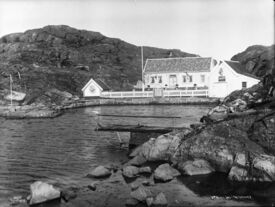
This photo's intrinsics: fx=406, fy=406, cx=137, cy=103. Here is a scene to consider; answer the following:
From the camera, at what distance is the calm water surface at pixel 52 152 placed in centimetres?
2406

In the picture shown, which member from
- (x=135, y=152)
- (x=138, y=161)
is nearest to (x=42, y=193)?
(x=138, y=161)

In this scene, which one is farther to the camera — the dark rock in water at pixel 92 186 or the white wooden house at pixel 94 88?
the white wooden house at pixel 94 88

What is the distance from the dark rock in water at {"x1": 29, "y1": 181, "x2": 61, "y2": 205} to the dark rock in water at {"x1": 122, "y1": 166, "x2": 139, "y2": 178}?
17.2 feet

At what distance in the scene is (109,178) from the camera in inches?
933

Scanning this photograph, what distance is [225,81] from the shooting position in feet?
240

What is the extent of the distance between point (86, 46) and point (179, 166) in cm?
11580

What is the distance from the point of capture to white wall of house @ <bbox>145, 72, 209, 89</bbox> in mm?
87000

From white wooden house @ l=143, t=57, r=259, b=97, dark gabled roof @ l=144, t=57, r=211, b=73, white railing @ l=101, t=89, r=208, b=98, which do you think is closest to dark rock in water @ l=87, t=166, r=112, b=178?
white railing @ l=101, t=89, r=208, b=98

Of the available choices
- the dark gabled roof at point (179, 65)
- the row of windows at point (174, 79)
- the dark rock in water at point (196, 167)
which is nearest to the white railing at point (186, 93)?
the row of windows at point (174, 79)

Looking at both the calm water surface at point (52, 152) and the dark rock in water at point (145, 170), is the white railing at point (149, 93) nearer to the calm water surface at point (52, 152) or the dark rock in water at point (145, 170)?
the calm water surface at point (52, 152)

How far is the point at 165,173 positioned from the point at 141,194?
4.14 m

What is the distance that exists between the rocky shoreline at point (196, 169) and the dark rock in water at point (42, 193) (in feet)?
0.63

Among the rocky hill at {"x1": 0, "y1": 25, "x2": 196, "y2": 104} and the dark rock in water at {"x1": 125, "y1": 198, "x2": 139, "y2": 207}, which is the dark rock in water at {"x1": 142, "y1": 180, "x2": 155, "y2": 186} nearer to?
the dark rock in water at {"x1": 125, "y1": 198, "x2": 139, "y2": 207}

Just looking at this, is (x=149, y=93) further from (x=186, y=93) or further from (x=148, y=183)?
(x=148, y=183)
